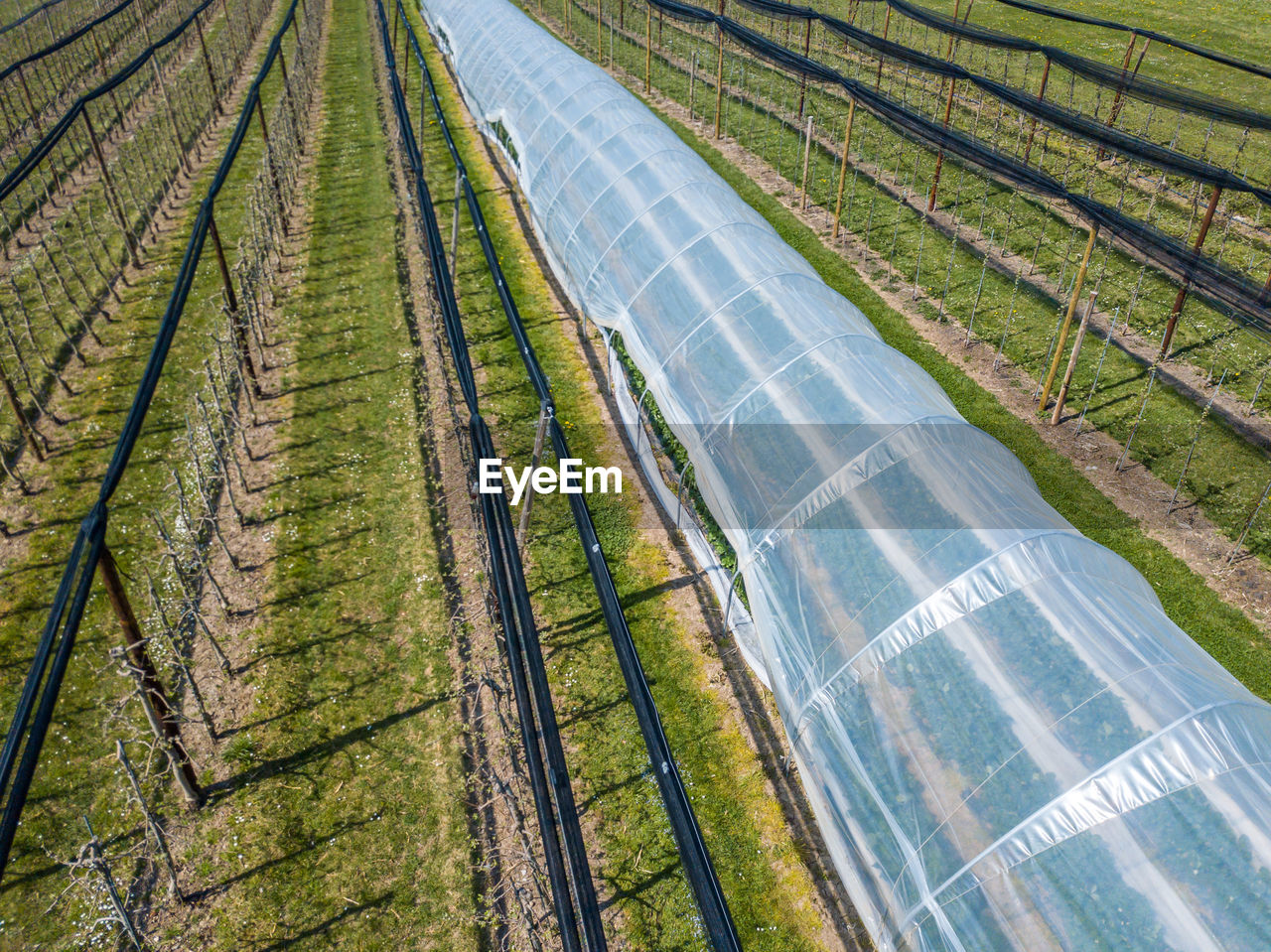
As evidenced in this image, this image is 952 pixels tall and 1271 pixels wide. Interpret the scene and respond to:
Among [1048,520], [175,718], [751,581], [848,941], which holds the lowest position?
[848,941]

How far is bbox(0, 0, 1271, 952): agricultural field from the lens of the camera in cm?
785

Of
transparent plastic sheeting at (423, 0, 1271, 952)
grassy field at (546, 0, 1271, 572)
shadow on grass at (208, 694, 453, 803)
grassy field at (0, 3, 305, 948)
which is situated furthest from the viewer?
grassy field at (546, 0, 1271, 572)

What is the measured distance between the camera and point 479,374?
715 inches

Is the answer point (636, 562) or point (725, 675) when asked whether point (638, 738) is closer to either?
point (725, 675)

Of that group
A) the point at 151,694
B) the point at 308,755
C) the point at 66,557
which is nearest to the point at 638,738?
the point at 308,755

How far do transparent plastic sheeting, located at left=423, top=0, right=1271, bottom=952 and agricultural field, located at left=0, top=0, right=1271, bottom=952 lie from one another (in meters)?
0.04

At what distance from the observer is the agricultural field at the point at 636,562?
7.85 m

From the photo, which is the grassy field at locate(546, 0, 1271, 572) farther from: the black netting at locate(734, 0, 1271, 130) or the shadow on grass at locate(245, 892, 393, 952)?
the shadow on grass at locate(245, 892, 393, 952)

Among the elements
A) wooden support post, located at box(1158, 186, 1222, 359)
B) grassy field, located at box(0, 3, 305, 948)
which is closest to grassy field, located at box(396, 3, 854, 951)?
grassy field, located at box(0, 3, 305, 948)

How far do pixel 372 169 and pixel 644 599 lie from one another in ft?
69.6

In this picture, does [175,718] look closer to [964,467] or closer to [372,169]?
[964,467]

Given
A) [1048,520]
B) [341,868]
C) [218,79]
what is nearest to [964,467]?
[1048,520]

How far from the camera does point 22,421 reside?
15.1 meters

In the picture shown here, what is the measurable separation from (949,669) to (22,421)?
15900 millimetres
